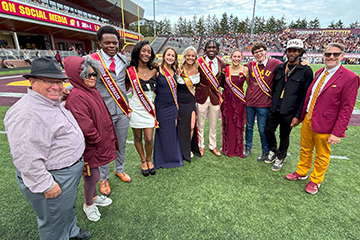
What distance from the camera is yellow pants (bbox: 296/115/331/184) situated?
2.48 metres

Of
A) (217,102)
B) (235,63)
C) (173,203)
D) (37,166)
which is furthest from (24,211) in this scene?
(235,63)

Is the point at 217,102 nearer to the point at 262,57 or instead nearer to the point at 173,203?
the point at 262,57

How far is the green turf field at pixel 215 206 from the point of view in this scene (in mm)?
2018

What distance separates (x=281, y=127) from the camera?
306 cm

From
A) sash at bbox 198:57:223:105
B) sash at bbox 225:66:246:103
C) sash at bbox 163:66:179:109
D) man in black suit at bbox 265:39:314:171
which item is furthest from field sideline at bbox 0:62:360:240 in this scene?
sash at bbox 198:57:223:105

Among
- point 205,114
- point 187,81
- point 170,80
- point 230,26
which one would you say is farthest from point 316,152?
point 230,26

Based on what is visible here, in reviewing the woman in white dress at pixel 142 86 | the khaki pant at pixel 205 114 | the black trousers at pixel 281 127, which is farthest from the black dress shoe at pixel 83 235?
the black trousers at pixel 281 127

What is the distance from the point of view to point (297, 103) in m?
2.82

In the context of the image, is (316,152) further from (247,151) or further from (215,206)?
(215,206)

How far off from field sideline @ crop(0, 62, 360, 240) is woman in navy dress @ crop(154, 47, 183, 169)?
19 centimetres

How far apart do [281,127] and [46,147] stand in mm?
3019

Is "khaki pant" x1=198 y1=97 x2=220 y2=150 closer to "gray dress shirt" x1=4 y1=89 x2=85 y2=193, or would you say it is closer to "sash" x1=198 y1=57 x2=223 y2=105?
"sash" x1=198 y1=57 x2=223 y2=105

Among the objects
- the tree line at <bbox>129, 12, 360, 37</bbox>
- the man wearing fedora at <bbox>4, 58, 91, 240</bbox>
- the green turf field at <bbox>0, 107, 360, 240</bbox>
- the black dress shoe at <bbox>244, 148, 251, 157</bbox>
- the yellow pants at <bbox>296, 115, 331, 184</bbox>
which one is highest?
the tree line at <bbox>129, 12, 360, 37</bbox>

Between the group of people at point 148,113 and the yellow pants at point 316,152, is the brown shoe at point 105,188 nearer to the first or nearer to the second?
the group of people at point 148,113
